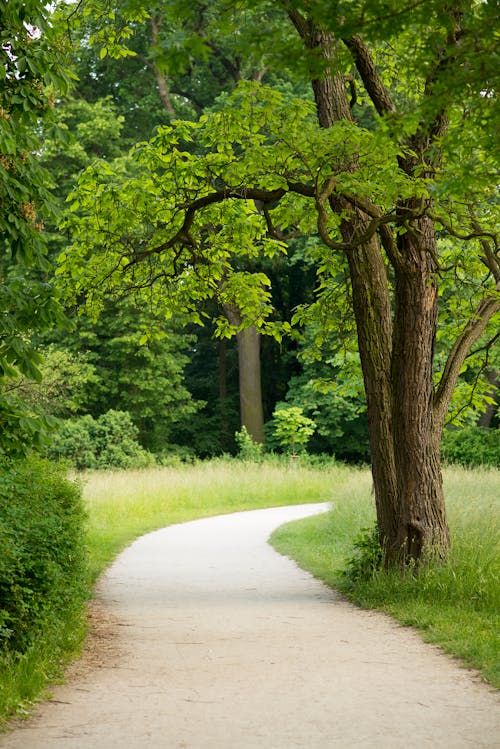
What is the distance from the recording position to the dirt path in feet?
17.6

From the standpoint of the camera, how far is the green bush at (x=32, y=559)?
263 inches

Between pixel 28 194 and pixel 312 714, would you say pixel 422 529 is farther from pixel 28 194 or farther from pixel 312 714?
pixel 28 194

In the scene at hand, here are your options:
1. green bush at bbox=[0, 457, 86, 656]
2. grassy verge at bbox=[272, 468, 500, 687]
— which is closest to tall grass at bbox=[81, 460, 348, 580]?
grassy verge at bbox=[272, 468, 500, 687]

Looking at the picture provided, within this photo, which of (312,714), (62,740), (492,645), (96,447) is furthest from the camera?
(96,447)

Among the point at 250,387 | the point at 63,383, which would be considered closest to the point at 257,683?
the point at 63,383

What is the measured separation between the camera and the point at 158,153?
11.2m

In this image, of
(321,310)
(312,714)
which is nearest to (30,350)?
(312,714)

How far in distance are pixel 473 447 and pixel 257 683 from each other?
24264 mm

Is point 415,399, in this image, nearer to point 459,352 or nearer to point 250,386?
point 459,352

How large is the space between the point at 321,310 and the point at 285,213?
6.89ft

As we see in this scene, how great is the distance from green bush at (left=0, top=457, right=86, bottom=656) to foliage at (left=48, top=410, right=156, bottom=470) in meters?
19.5

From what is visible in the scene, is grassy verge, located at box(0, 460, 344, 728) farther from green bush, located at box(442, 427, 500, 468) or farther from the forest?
green bush, located at box(442, 427, 500, 468)

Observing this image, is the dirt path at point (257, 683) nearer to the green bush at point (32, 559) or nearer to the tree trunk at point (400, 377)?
the green bush at point (32, 559)

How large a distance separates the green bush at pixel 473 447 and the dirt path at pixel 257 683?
62.8 feet
